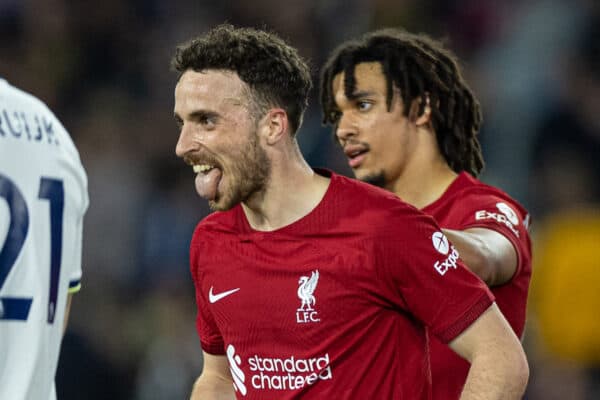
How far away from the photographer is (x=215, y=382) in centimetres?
416

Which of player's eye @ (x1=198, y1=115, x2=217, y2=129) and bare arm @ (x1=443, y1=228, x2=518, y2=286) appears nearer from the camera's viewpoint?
player's eye @ (x1=198, y1=115, x2=217, y2=129)

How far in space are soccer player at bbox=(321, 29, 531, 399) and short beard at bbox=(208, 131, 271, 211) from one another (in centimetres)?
79

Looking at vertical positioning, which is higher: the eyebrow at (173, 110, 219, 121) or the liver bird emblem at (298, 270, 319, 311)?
the eyebrow at (173, 110, 219, 121)

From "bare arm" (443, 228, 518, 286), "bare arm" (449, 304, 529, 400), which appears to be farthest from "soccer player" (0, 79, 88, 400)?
"bare arm" (443, 228, 518, 286)

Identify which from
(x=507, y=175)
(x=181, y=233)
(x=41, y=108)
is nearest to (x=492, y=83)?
(x=507, y=175)

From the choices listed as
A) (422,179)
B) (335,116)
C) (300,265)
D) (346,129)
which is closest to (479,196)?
(422,179)

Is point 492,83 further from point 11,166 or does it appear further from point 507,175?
point 11,166

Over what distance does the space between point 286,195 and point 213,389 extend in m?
0.76

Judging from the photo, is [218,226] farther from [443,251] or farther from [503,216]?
[503,216]

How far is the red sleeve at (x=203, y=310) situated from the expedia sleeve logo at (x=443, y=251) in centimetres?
79

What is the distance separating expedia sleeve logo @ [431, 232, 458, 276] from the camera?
3.58 meters

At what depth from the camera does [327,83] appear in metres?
4.98

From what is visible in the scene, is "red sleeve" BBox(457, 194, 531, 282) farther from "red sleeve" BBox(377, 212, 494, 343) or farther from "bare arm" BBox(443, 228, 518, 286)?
"red sleeve" BBox(377, 212, 494, 343)

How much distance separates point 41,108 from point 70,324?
5133 mm
